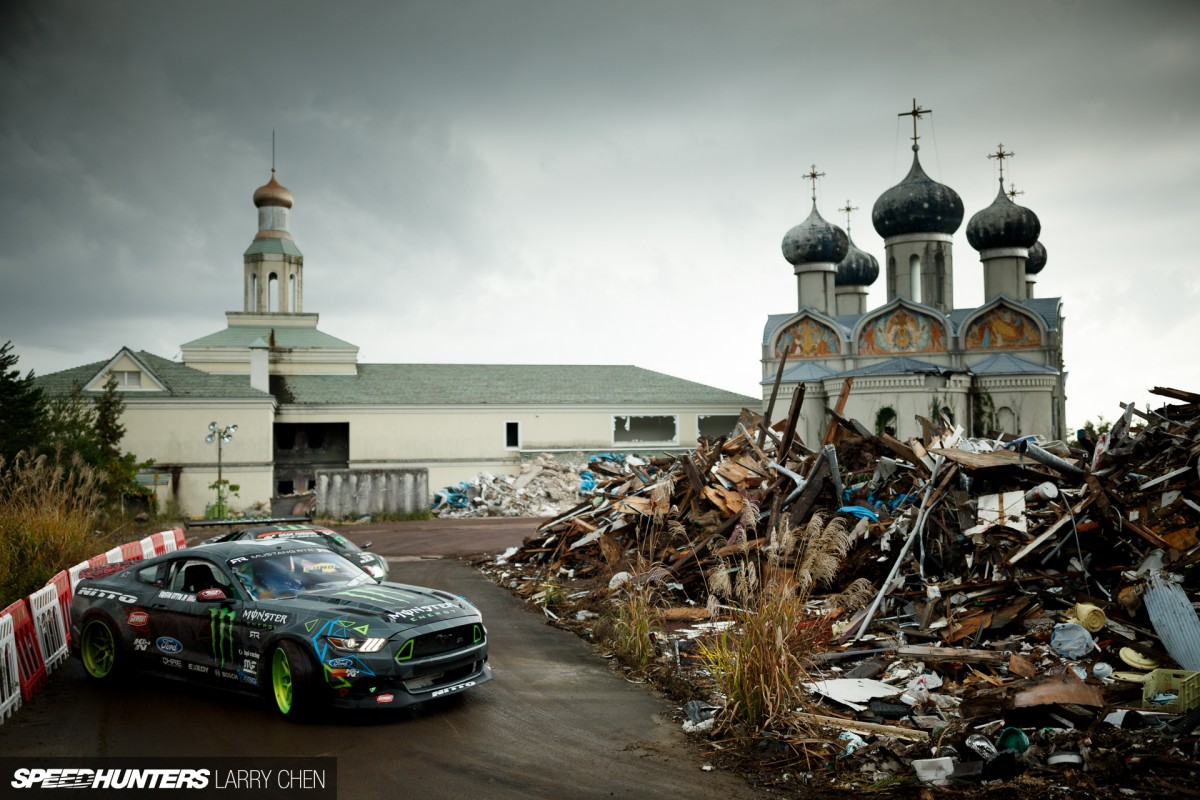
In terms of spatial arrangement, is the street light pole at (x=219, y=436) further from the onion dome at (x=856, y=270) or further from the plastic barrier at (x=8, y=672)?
the plastic barrier at (x=8, y=672)

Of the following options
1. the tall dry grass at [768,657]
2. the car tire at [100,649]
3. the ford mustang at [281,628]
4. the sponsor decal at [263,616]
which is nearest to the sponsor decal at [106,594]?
the ford mustang at [281,628]

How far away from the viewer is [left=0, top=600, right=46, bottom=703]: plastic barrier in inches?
375

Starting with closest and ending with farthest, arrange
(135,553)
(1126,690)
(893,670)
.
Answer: (1126,690) < (893,670) < (135,553)

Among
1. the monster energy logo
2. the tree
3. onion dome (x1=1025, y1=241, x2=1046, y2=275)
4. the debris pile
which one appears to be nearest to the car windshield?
the monster energy logo

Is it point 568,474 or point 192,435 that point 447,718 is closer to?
point 568,474

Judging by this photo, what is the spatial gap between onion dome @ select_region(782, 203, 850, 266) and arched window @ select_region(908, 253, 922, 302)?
11.3ft

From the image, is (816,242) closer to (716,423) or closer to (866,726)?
(716,423)

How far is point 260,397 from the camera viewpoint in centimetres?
4238

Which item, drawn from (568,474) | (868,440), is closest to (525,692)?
(868,440)

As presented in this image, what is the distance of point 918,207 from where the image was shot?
143 ft

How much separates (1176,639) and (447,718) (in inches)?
256

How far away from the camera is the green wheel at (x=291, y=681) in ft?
27.1

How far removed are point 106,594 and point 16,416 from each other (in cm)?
2065

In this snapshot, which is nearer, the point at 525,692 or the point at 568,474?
the point at 525,692
